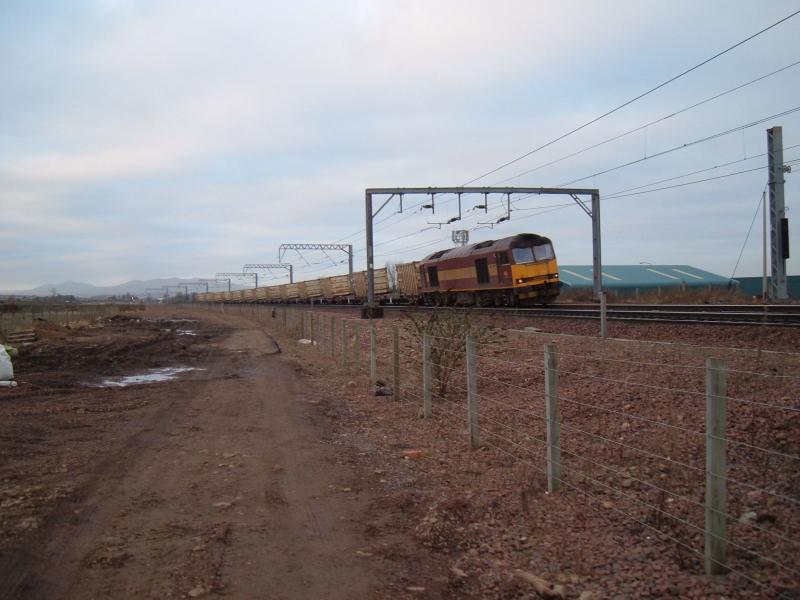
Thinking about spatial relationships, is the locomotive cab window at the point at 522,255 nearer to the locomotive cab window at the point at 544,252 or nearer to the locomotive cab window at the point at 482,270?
the locomotive cab window at the point at 544,252

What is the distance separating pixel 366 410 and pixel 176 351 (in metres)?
15.8

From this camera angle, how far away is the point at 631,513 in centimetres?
473

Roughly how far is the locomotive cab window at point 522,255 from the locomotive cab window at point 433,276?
26.6 ft

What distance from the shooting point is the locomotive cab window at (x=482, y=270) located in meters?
27.3

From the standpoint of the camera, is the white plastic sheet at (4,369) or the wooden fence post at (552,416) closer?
the wooden fence post at (552,416)

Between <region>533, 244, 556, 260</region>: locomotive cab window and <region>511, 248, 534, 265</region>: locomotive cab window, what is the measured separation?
288 millimetres

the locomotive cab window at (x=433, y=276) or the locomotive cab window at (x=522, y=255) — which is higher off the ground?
the locomotive cab window at (x=522, y=255)

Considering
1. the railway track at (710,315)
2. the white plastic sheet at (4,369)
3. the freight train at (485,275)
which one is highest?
the freight train at (485,275)

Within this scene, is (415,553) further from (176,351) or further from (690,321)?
(176,351)

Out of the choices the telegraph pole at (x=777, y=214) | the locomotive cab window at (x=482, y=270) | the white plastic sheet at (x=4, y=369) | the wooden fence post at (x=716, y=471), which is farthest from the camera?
the locomotive cab window at (x=482, y=270)

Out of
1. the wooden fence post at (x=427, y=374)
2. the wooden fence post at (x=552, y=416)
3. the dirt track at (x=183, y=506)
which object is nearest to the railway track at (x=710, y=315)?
the wooden fence post at (x=427, y=374)

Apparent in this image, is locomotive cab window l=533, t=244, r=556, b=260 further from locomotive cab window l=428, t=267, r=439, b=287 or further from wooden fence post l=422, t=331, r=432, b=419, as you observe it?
wooden fence post l=422, t=331, r=432, b=419

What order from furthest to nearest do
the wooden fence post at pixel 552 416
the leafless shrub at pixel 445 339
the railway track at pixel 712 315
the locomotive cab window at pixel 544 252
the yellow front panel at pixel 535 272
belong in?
the locomotive cab window at pixel 544 252 → the yellow front panel at pixel 535 272 → the railway track at pixel 712 315 → the leafless shrub at pixel 445 339 → the wooden fence post at pixel 552 416

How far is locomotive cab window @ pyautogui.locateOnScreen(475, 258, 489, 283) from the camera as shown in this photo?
27344mm
